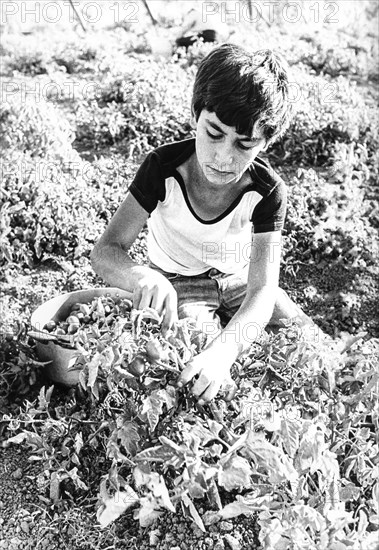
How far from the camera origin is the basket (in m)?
2.56

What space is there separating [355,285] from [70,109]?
2379 millimetres

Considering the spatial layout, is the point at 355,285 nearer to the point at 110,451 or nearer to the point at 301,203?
the point at 301,203

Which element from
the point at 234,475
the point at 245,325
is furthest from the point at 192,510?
the point at 245,325

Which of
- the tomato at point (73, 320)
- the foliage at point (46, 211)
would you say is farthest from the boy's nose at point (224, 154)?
the foliage at point (46, 211)

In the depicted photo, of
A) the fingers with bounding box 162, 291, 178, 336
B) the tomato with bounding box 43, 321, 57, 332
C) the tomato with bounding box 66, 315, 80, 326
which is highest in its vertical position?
the fingers with bounding box 162, 291, 178, 336

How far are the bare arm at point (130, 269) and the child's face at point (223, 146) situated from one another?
0.30 metres

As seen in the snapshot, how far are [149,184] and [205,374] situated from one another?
754 millimetres

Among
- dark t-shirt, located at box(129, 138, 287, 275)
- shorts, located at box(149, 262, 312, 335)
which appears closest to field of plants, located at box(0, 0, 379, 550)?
shorts, located at box(149, 262, 312, 335)

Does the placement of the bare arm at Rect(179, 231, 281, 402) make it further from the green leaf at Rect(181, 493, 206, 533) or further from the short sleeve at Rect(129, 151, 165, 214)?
the short sleeve at Rect(129, 151, 165, 214)

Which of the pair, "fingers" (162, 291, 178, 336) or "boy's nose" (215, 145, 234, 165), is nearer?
"fingers" (162, 291, 178, 336)

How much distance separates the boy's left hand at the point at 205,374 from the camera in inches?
76.5

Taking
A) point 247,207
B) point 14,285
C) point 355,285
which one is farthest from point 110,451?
point 355,285

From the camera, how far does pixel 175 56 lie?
17.4 feet

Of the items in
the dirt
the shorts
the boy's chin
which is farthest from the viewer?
the shorts
